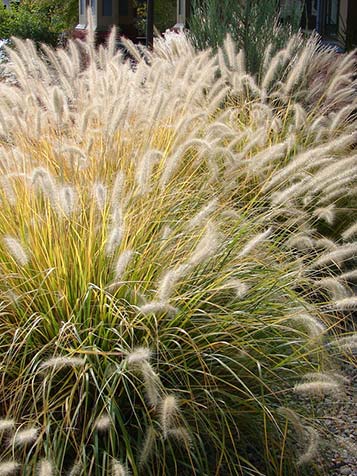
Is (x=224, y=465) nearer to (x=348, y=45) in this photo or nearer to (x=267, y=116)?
(x=267, y=116)

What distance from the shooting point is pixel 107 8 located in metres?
24.0

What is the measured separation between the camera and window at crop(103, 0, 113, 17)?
23859 mm

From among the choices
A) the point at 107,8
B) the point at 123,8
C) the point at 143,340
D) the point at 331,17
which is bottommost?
the point at 123,8

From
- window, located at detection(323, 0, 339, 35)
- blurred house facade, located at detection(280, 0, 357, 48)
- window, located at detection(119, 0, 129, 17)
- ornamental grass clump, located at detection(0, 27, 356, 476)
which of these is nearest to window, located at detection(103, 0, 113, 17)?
window, located at detection(119, 0, 129, 17)

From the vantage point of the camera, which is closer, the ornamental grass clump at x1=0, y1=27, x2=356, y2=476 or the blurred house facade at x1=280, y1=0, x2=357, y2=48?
the ornamental grass clump at x1=0, y1=27, x2=356, y2=476

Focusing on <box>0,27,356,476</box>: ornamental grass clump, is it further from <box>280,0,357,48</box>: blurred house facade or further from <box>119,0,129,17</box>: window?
<box>119,0,129,17</box>: window

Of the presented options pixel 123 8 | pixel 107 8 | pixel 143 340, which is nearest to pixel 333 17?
pixel 107 8

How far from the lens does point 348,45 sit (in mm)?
11094

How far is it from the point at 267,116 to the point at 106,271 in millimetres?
2649

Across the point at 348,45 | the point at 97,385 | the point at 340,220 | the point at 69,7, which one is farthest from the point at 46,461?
the point at 69,7

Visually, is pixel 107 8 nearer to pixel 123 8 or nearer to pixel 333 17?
pixel 123 8

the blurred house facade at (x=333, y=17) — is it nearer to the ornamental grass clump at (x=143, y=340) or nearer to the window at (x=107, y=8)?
the window at (x=107, y=8)

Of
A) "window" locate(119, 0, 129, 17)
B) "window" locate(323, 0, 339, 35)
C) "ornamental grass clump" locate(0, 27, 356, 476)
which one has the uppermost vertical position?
"ornamental grass clump" locate(0, 27, 356, 476)

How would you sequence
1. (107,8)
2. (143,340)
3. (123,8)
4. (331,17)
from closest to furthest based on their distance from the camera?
(143,340), (331,17), (107,8), (123,8)
